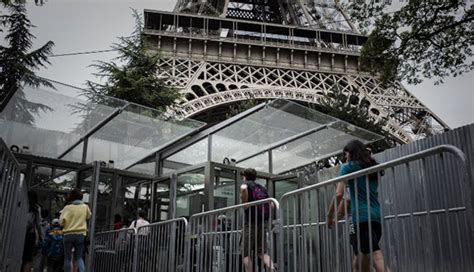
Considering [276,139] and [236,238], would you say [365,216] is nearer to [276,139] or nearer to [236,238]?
[236,238]

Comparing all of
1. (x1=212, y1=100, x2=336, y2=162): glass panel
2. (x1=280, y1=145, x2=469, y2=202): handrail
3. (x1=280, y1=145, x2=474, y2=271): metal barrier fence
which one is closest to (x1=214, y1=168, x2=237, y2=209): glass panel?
(x1=212, y1=100, x2=336, y2=162): glass panel

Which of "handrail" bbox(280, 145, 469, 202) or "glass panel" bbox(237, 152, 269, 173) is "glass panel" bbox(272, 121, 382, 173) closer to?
"glass panel" bbox(237, 152, 269, 173)

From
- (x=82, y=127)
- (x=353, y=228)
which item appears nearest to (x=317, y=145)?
(x=82, y=127)

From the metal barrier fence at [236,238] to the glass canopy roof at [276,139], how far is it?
401 cm

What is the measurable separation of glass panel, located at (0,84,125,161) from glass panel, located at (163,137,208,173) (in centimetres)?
208

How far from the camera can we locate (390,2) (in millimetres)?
11203

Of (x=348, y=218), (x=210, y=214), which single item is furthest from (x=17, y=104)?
(x=348, y=218)

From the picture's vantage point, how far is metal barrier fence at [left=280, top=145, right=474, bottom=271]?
2.49m

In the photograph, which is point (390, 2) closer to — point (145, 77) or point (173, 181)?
point (173, 181)

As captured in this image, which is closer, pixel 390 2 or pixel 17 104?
pixel 17 104

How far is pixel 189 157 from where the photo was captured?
33.2 feet

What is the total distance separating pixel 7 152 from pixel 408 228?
2.98 meters

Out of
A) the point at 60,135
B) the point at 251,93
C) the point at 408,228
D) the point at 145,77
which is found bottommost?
the point at 408,228

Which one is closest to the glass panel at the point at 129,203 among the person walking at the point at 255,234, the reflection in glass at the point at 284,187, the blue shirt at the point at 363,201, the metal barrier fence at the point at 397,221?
the reflection in glass at the point at 284,187
